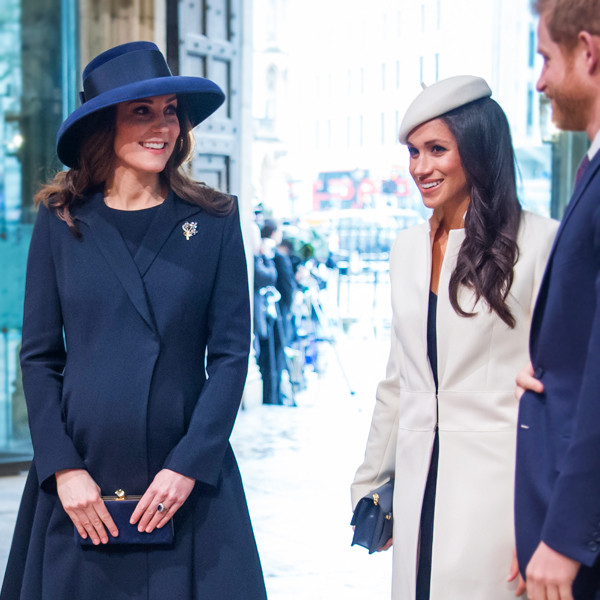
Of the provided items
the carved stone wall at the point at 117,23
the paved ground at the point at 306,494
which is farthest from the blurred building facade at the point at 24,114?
the paved ground at the point at 306,494

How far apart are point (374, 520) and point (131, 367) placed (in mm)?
638

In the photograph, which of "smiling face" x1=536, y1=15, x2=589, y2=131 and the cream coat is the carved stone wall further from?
"smiling face" x1=536, y1=15, x2=589, y2=131

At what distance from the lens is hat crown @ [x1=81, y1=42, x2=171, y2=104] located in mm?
1891

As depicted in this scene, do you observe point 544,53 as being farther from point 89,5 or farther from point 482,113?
point 89,5

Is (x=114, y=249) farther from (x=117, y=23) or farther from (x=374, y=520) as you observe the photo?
(x=117, y=23)

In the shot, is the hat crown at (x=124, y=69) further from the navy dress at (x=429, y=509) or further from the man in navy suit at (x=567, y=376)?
the man in navy suit at (x=567, y=376)

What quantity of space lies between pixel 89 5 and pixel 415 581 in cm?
503

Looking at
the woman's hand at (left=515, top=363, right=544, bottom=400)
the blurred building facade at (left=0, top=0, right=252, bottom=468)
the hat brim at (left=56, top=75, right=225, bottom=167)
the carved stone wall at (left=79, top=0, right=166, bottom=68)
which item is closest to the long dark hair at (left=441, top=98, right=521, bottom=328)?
the woman's hand at (left=515, top=363, right=544, bottom=400)

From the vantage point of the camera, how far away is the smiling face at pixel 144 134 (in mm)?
1905

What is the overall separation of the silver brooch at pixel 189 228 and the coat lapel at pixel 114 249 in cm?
13

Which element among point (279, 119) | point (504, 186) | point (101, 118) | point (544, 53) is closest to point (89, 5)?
point (101, 118)

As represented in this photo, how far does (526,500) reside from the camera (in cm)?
134

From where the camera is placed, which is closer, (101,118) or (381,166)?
(101,118)

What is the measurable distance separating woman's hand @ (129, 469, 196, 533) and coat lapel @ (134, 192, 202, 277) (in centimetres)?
43
